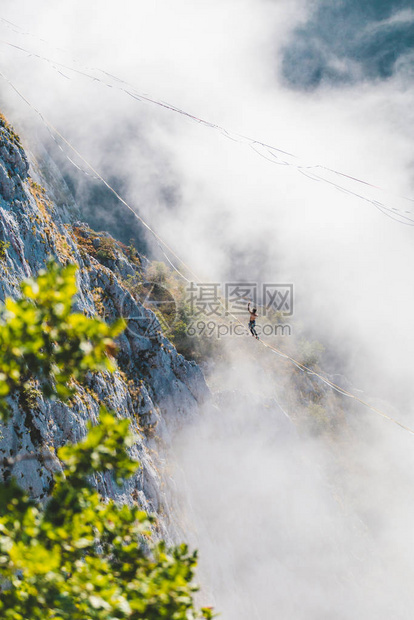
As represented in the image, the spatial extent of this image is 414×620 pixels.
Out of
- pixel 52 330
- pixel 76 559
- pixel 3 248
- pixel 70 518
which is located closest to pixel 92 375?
pixel 3 248

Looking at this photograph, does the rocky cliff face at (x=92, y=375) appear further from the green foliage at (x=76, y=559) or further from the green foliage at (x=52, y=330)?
the green foliage at (x=52, y=330)

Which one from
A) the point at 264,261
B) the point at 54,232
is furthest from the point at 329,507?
the point at 264,261

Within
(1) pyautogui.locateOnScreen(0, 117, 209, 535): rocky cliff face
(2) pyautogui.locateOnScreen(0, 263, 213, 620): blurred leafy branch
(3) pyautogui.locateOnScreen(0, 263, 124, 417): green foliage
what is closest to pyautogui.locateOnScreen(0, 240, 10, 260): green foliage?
(1) pyautogui.locateOnScreen(0, 117, 209, 535): rocky cliff face

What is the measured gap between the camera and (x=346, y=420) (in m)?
48.3

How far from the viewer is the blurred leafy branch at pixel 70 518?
3.54 metres

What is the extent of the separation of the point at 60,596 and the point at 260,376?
3981cm

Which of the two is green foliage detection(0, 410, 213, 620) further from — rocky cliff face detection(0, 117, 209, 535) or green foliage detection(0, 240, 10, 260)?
green foliage detection(0, 240, 10, 260)

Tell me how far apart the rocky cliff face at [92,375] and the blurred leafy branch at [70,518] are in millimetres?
2554

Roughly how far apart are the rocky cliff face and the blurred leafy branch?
2554 mm

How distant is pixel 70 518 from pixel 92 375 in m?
15.3

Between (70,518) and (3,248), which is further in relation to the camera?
(3,248)

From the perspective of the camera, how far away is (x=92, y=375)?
18.8 meters

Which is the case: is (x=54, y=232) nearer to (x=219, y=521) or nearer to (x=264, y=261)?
(x=219, y=521)

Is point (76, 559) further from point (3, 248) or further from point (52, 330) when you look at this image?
point (3, 248)
